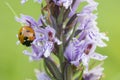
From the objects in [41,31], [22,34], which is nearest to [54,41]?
[41,31]

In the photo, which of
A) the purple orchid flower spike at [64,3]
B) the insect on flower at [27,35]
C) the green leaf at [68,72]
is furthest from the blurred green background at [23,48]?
the purple orchid flower spike at [64,3]

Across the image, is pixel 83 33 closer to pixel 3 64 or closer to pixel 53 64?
pixel 53 64

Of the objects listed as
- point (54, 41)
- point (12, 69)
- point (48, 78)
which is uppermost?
point (54, 41)

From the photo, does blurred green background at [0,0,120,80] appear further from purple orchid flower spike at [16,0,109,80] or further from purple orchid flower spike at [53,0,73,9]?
purple orchid flower spike at [53,0,73,9]

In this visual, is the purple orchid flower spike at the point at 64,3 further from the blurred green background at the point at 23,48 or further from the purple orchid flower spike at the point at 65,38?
the blurred green background at the point at 23,48

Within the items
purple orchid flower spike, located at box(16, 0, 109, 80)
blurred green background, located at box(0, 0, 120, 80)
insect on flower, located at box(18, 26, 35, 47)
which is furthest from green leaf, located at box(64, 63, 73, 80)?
blurred green background, located at box(0, 0, 120, 80)

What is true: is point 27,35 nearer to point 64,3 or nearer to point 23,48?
point 64,3

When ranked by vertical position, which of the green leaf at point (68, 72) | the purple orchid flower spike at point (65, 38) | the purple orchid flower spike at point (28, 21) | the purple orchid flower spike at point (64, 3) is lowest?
the green leaf at point (68, 72)
